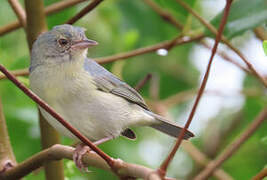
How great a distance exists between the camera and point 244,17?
353cm

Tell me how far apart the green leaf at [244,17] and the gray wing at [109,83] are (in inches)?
31.7

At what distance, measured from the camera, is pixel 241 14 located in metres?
3.54

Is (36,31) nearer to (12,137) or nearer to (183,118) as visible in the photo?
(12,137)

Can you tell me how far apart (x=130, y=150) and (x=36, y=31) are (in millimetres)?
1849

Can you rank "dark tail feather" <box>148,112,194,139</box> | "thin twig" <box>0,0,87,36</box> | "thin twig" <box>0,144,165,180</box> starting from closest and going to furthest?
"thin twig" <box>0,144,165,180</box> < "thin twig" <box>0,0,87,36</box> < "dark tail feather" <box>148,112,194,139</box>

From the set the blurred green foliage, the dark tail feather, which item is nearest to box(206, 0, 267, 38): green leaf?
the blurred green foliage

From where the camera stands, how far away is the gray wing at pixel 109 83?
389 centimetres

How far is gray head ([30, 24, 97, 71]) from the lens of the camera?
3791mm

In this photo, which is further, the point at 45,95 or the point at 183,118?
the point at 183,118

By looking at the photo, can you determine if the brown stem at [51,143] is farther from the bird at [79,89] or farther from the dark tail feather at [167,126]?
the dark tail feather at [167,126]

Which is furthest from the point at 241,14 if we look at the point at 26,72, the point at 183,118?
the point at 183,118

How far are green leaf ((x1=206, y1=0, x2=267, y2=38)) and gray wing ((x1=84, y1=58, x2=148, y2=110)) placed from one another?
0.80 metres

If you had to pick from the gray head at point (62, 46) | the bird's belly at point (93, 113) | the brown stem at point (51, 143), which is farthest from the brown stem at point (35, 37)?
the gray head at point (62, 46)

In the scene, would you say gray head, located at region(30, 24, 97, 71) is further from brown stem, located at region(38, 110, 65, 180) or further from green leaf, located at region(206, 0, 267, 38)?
green leaf, located at region(206, 0, 267, 38)
